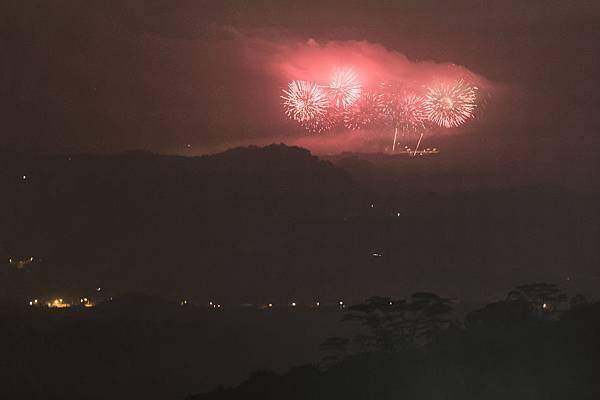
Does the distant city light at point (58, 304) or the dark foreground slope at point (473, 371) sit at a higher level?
the dark foreground slope at point (473, 371)

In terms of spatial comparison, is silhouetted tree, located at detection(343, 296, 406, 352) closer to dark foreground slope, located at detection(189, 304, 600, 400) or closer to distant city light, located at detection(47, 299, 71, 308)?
dark foreground slope, located at detection(189, 304, 600, 400)

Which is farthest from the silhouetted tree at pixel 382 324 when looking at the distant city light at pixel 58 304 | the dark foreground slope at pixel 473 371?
the distant city light at pixel 58 304

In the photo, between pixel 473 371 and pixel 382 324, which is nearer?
pixel 473 371

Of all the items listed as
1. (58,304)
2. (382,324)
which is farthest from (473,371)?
(58,304)

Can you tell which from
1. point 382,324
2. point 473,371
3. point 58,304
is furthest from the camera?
point 58,304

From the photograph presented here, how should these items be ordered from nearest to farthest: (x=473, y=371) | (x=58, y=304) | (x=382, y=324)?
(x=473, y=371)
(x=382, y=324)
(x=58, y=304)

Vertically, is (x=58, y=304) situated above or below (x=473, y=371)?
below

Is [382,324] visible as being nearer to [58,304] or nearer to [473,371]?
[473,371]

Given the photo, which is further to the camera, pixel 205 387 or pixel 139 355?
pixel 139 355

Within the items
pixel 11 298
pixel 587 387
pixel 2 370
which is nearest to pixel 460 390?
pixel 587 387

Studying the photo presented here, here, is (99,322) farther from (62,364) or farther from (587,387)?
(587,387)

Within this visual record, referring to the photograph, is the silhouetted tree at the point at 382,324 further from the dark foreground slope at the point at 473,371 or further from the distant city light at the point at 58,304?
the distant city light at the point at 58,304
